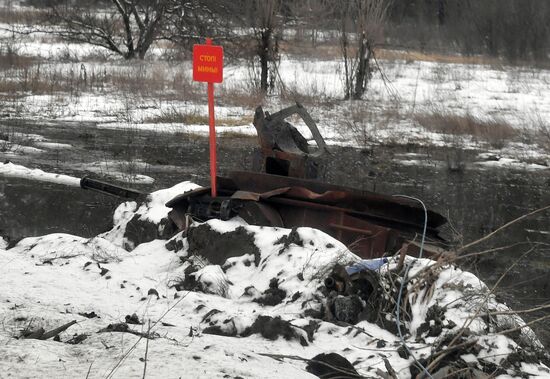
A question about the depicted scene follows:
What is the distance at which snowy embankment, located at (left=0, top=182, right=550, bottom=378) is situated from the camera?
476 centimetres

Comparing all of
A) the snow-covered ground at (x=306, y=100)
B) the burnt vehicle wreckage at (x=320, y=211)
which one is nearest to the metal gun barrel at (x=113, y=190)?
the burnt vehicle wreckage at (x=320, y=211)

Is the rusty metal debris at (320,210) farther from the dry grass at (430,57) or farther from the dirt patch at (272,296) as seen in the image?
the dry grass at (430,57)

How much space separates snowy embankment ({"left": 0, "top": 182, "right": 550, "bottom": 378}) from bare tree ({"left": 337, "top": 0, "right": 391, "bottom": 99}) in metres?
14.0

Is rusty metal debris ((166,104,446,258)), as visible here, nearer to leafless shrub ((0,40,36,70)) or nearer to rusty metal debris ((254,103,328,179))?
rusty metal debris ((254,103,328,179))

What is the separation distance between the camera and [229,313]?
237 inches

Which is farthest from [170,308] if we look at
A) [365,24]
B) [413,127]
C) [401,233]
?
[365,24]

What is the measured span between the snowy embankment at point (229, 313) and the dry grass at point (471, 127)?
1041cm

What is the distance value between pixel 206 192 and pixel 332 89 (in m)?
14.8

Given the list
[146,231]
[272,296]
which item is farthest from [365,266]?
[146,231]

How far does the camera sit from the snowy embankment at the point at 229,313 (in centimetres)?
476

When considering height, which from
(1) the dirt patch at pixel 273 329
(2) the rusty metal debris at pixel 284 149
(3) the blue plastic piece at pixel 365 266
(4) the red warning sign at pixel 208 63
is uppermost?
(4) the red warning sign at pixel 208 63

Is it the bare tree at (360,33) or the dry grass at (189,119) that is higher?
the bare tree at (360,33)

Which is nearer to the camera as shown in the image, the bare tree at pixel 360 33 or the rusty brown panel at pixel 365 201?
the rusty brown panel at pixel 365 201

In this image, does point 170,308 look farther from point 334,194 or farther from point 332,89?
point 332,89
